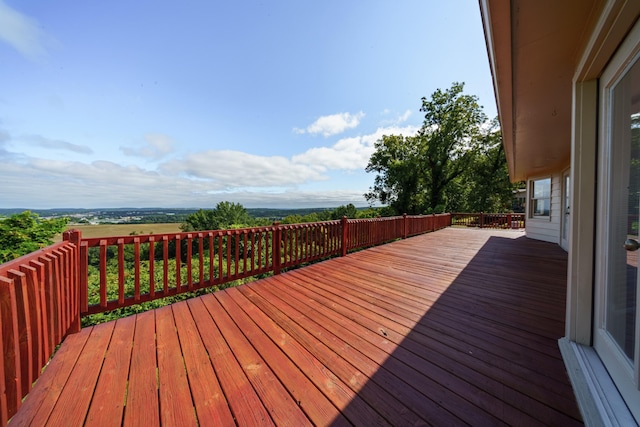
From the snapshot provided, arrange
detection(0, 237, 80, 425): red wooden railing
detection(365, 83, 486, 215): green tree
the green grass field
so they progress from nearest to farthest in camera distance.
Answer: detection(0, 237, 80, 425): red wooden railing → the green grass field → detection(365, 83, 486, 215): green tree

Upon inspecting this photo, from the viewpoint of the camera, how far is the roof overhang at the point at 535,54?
1.31 metres

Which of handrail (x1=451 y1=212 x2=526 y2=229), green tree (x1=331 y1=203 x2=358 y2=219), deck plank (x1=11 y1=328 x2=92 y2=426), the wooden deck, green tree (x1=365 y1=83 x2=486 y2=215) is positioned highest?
green tree (x1=365 y1=83 x2=486 y2=215)

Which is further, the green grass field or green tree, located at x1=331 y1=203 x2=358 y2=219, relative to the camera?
green tree, located at x1=331 y1=203 x2=358 y2=219

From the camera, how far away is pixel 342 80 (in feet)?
28.5

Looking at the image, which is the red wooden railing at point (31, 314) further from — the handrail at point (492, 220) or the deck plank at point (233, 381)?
the handrail at point (492, 220)

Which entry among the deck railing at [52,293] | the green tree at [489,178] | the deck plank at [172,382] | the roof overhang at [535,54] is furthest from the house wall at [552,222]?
the green tree at [489,178]

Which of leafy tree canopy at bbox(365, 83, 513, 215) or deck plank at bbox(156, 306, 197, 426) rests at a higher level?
leafy tree canopy at bbox(365, 83, 513, 215)

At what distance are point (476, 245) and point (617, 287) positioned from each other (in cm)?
550

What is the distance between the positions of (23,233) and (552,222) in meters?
13.6

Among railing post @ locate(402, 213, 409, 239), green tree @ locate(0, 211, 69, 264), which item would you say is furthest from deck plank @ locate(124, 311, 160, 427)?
railing post @ locate(402, 213, 409, 239)

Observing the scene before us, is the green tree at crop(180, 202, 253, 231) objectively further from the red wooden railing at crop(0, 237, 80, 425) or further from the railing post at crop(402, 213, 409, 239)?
the red wooden railing at crop(0, 237, 80, 425)

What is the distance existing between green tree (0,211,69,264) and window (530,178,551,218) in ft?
44.0

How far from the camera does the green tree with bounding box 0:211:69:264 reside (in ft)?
16.8

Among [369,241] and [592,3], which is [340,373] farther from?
[369,241]
